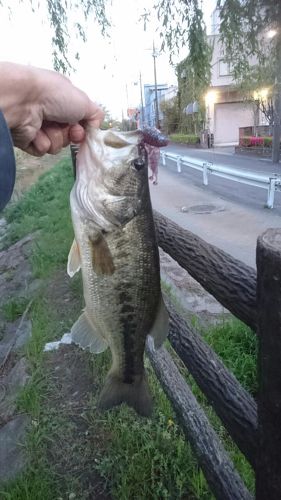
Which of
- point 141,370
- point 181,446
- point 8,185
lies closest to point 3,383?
point 181,446

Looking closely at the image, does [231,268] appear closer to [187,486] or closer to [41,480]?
[187,486]

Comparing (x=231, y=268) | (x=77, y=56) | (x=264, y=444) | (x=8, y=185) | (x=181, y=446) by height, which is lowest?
(x=181, y=446)

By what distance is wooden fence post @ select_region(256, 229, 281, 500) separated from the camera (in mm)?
1103

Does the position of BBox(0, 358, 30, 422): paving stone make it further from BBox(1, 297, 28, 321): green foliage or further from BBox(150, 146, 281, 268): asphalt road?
BBox(150, 146, 281, 268): asphalt road

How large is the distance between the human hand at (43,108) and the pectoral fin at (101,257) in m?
0.41

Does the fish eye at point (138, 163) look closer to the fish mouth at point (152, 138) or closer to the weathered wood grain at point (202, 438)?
the fish mouth at point (152, 138)

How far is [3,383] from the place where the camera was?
4.00m

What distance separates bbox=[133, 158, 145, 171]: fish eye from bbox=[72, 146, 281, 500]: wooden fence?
0.48 meters

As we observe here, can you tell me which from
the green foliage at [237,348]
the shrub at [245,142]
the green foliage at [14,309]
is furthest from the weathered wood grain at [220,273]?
the shrub at [245,142]

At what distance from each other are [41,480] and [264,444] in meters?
1.73

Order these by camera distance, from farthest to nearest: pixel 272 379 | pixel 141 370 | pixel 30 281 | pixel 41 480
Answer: pixel 30 281
pixel 41 480
pixel 141 370
pixel 272 379

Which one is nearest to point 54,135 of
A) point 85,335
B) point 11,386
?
point 85,335

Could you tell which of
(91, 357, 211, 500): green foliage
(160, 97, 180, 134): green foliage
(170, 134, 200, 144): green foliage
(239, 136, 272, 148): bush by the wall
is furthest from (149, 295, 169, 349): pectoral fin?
(160, 97, 180, 134): green foliage

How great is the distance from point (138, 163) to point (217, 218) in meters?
7.71
